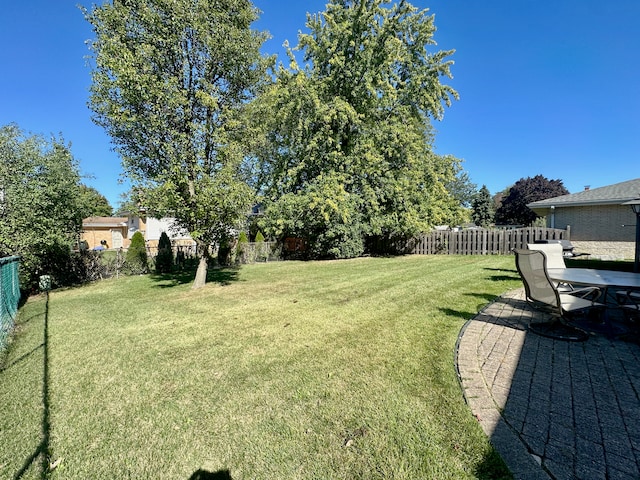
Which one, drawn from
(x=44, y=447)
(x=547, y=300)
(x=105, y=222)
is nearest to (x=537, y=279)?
(x=547, y=300)

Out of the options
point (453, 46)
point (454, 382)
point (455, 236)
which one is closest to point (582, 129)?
point (453, 46)

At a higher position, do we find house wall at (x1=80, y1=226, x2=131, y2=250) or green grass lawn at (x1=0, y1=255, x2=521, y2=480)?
house wall at (x1=80, y1=226, x2=131, y2=250)

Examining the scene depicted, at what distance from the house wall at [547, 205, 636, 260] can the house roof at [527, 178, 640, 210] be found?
50 cm

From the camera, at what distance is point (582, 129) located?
1934 centimetres

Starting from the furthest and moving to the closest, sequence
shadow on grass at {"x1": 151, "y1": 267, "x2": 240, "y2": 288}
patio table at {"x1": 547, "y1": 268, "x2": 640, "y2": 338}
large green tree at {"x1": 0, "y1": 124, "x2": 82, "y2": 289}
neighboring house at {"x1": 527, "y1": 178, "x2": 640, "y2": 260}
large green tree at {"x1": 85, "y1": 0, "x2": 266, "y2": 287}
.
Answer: neighboring house at {"x1": 527, "y1": 178, "x2": 640, "y2": 260} → shadow on grass at {"x1": 151, "y1": 267, "x2": 240, "y2": 288} → large green tree at {"x1": 0, "y1": 124, "x2": 82, "y2": 289} → large green tree at {"x1": 85, "y1": 0, "x2": 266, "y2": 287} → patio table at {"x1": 547, "y1": 268, "x2": 640, "y2": 338}

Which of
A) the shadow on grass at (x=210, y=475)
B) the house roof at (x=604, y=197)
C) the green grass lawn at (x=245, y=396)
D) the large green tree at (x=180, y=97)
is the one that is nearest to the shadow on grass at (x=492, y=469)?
the green grass lawn at (x=245, y=396)

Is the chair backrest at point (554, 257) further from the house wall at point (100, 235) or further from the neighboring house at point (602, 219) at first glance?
the house wall at point (100, 235)

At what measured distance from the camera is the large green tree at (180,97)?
6.87 metres

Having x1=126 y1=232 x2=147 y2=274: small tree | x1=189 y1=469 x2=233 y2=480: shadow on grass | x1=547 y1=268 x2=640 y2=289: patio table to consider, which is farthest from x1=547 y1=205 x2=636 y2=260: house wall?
x1=126 y1=232 x2=147 y2=274: small tree

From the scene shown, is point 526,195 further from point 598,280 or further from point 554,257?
point 598,280

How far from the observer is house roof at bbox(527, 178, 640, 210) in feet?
42.3

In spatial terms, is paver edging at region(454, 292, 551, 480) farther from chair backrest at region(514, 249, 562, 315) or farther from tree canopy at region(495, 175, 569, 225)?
tree canopy at region(495, 175, 569, 225)

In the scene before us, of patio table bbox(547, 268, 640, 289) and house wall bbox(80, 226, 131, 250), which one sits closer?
patio table bbox(547, 268, 640, 289)

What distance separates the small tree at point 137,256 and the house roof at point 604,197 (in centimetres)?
1940
